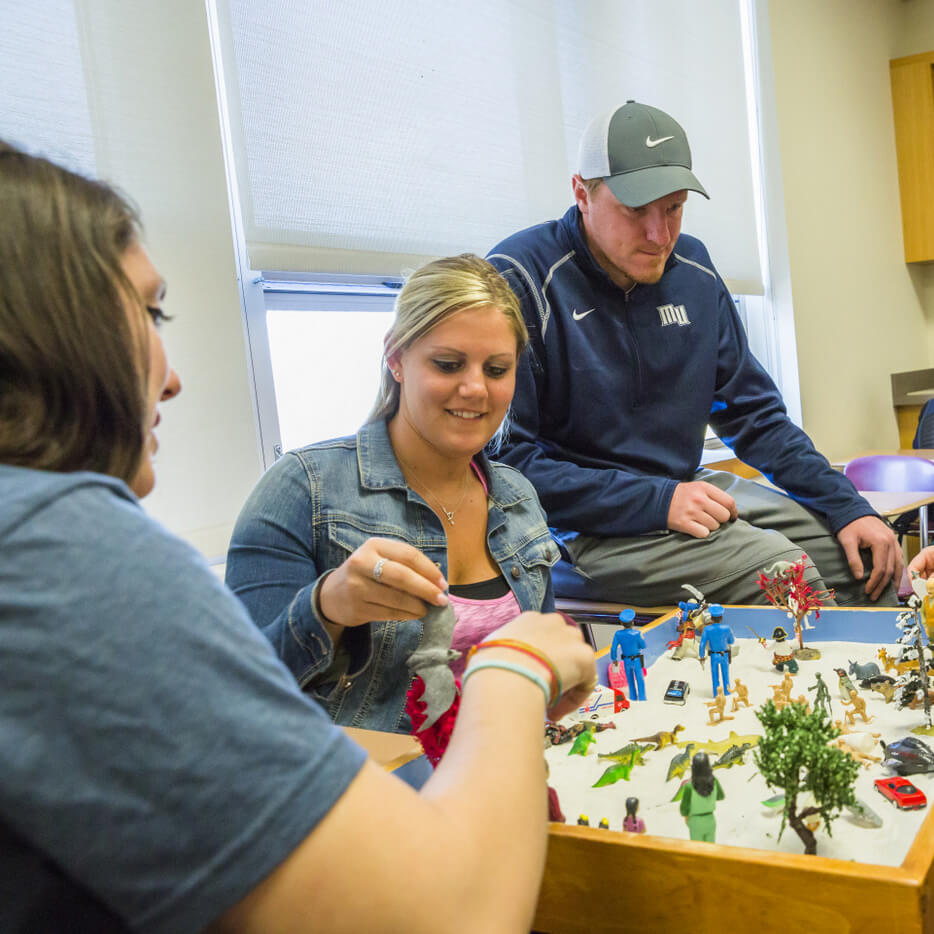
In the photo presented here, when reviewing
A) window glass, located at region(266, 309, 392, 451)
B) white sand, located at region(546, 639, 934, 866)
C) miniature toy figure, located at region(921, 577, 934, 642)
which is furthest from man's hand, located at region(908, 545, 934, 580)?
window glass, located at region(266, 309, 392, 451)

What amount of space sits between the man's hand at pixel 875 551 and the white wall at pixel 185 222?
1431 millimetres

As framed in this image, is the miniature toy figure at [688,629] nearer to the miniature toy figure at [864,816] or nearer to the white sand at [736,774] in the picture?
the white sand at [736,774]

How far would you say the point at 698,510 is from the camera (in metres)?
1.94

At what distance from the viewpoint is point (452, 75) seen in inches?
107

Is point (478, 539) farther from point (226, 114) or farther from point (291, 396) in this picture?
point (226, 114)

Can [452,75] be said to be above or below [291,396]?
above

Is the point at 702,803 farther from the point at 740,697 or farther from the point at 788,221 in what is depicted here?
the point at 788,221

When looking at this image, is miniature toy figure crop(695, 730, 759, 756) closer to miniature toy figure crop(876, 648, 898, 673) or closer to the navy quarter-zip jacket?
miniature toy figure crop(876, 648, 898, 673)

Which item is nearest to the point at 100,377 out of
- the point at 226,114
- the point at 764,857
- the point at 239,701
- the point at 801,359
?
the point at 239,701

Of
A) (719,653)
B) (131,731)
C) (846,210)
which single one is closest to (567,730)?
(719,653)

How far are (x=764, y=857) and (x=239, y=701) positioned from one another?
0.51m

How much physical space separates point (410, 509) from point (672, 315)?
1.10 meters

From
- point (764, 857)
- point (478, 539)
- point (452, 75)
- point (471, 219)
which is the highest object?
point (452, 75)

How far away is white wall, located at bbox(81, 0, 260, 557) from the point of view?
6.32 ft
